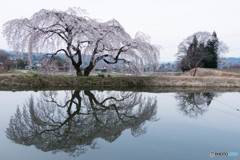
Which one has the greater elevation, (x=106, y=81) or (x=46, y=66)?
(x=46, y=66)

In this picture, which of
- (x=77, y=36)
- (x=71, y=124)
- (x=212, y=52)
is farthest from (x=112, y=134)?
(x=212, y=52)

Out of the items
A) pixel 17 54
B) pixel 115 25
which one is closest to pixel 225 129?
pixel 115 25

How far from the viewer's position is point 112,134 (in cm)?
480

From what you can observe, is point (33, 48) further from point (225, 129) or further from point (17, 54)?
point (225, 129)

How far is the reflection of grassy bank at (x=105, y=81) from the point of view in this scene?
49.1 feet

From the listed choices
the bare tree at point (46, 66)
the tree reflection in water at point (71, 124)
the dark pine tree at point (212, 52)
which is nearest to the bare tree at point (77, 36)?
the bare tree at point (46, 66)

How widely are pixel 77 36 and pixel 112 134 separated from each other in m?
11.7

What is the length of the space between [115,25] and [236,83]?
14.4 metres

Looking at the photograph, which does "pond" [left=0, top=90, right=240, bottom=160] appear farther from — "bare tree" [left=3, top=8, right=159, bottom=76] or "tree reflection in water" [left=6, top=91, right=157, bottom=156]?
"bare tree" [left=3, top=8, right=159, bottom=76]

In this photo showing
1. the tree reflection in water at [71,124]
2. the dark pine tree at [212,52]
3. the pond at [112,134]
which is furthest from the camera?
the dark pine tree at [212,52]

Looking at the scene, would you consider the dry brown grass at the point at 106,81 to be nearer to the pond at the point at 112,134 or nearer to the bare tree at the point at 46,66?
the bare tree at the point at 46,66

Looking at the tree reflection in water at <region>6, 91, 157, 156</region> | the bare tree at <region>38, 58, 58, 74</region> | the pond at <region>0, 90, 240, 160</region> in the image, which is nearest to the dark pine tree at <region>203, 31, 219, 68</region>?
the bare tree at <region>38, 58, 58, 74</region>

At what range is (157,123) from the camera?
5.92m

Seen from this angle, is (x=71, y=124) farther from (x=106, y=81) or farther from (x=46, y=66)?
(x=46, y=66)
